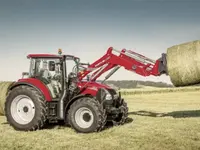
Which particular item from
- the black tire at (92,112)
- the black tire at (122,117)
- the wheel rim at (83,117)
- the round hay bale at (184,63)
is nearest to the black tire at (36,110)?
the black tire at (92,112)

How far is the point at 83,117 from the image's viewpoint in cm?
1080

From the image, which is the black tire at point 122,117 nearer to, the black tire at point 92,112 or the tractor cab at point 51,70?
the black tire at point 92,112

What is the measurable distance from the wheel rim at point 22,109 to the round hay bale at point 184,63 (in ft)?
14.6

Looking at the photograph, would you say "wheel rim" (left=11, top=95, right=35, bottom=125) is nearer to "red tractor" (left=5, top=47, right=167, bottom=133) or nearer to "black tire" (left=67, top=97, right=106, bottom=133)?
"red tractor" (left=5, top=47, right=167, bottom=133)

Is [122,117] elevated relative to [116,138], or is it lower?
elevated

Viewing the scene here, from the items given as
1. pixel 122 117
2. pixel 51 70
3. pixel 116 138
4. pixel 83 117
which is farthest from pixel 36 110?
pixel 122 117

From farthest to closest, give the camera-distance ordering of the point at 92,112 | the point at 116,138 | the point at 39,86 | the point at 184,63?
1. the point at 39,86
2. the point at 92,112
3. the point at 184,63
4. the point at 116,138

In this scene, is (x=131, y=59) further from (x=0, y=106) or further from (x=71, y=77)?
(x=0, y=106)

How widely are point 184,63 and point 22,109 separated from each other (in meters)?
5.22

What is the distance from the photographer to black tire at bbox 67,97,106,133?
34.1ft

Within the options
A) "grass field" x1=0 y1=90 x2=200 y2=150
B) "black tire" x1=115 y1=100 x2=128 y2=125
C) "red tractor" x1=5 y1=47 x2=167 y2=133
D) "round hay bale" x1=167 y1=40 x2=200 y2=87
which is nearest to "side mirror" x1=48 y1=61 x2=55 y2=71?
"red tractor" x1=5 y1=47 x2=167 y2=133

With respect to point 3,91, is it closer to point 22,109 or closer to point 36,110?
point 22,109

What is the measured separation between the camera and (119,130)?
10805mm

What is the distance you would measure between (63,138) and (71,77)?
251cm
